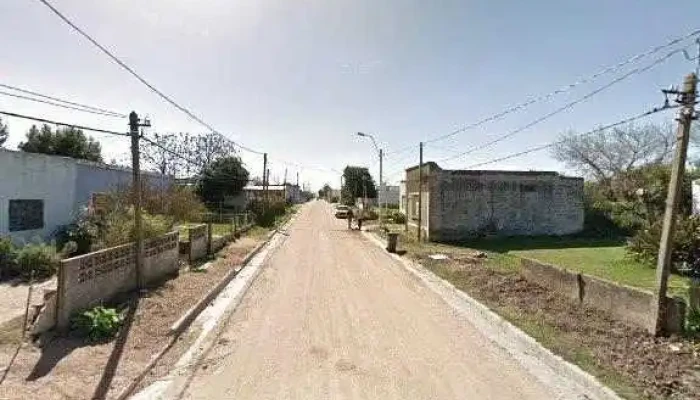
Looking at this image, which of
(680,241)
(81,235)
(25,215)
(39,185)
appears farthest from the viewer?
(39,185)

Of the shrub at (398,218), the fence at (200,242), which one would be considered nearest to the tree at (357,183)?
the shrub at (398,218)

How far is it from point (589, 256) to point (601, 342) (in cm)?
1389

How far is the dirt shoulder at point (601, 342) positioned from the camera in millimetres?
6363

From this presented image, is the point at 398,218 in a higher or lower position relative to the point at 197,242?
higher

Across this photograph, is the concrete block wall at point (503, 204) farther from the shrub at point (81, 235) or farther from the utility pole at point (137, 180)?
the utility pole at point (137, 180)

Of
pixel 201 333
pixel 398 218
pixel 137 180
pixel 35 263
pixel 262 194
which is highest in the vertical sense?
pixel 262 194

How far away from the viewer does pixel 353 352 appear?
764cm

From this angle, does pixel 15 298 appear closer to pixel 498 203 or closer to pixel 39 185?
pixel 39 185

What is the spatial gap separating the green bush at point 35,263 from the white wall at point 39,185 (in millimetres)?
3207

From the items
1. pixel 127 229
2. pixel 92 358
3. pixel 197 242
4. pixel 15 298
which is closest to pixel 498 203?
pixel 197 242

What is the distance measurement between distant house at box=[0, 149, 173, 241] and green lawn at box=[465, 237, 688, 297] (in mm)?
18993

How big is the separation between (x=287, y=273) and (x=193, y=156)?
5127 centimetres

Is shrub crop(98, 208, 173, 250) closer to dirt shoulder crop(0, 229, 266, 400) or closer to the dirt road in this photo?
dirt shoulder crop(0, 229, 266, 400)

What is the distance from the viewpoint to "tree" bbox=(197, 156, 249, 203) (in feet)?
165
